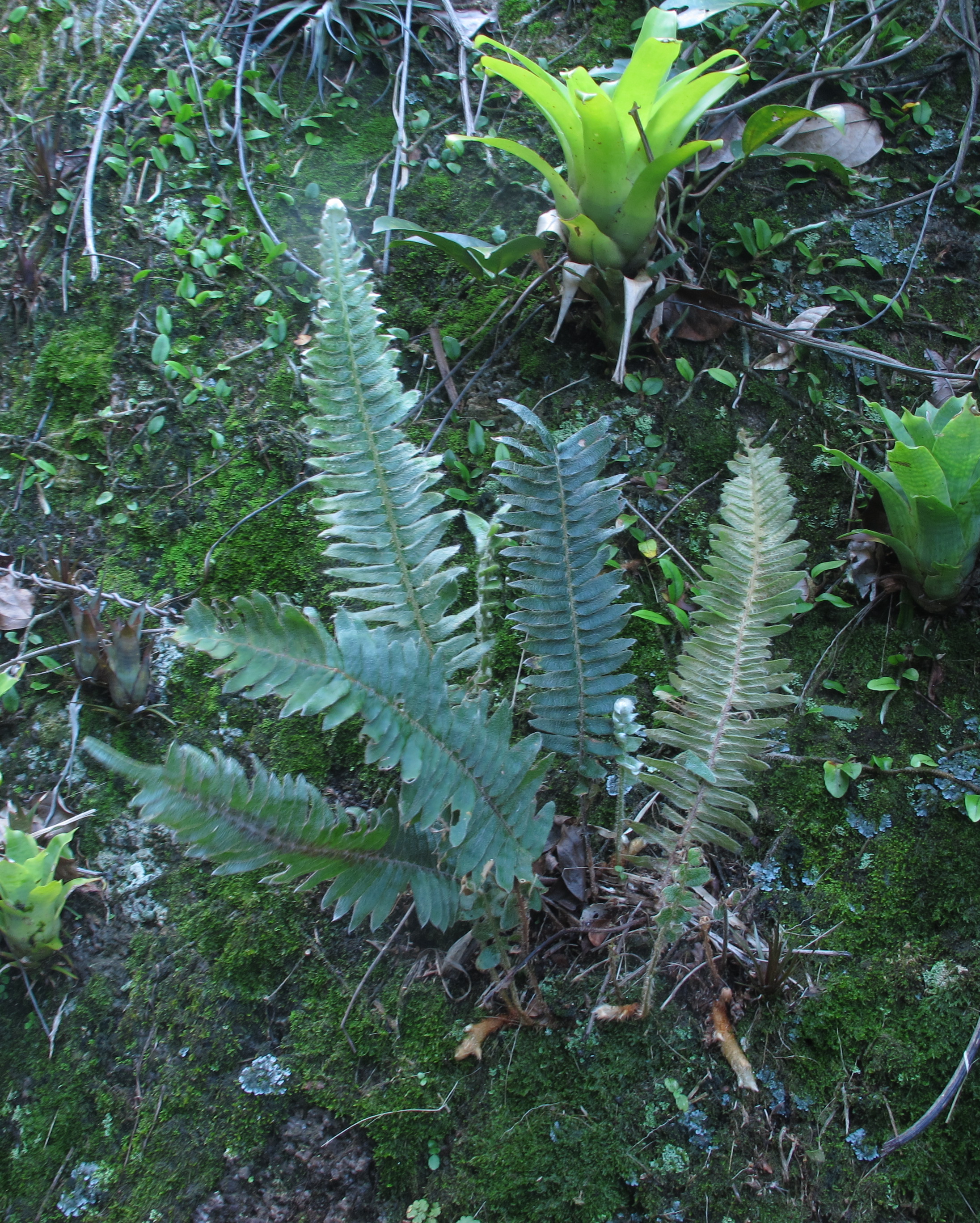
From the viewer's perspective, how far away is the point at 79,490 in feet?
6.97

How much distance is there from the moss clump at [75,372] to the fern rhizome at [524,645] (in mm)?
959

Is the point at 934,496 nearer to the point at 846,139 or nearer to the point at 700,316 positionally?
the point at 700,316

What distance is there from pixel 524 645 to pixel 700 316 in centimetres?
123

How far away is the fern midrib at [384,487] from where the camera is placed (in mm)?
1560

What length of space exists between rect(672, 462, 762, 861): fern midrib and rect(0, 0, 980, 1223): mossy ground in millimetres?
305

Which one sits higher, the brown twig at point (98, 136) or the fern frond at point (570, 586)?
the brown twig at point (98, 136)

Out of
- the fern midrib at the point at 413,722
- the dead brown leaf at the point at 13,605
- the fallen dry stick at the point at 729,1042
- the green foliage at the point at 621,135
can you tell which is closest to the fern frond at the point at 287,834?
the fern midrib at the point at 413,722

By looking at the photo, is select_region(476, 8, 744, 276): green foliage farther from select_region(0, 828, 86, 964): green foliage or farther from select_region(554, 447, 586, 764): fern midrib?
select_region(0, 828, 86, 964): green foliage

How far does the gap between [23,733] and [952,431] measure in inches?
82.1

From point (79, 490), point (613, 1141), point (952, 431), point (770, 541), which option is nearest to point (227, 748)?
point (79, 490)

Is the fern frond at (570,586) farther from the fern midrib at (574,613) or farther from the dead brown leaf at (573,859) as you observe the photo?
the dead brown leaf at (573,859)

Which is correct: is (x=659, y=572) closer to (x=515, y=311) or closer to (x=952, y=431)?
(x=952, y=431)

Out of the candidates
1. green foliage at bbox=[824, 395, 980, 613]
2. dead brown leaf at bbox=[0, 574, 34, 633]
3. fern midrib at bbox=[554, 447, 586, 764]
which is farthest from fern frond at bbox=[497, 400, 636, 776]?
dead brown leaf at bbox=[0, 574, 34, 633]

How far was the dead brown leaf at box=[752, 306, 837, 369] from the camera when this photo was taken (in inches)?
86.7
